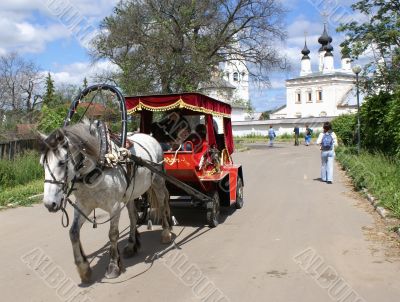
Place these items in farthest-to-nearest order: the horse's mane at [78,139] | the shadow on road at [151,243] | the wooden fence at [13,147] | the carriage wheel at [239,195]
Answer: the wooden fence at [13,147], the carriage wheel at [239,195], the shadow on road at [151,243], the horse's mane at [78,139]

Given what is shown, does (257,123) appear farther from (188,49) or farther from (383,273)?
(383,273)

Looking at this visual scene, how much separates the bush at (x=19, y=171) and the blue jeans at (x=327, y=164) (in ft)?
29.1

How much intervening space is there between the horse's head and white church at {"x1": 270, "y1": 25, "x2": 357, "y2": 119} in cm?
8051

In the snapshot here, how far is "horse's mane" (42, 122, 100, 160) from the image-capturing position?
5.32 meters

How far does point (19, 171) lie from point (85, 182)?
10233 millimetres

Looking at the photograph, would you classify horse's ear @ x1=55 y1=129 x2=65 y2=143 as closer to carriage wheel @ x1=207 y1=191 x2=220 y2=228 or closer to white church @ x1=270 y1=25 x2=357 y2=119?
carriage wheel @ x1=207 y1=191 x2=220 y2=228

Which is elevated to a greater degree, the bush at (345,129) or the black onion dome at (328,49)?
the black onion dome at (328,49)

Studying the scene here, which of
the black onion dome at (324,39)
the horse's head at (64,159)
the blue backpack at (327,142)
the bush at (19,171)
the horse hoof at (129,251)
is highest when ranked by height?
the black onion dome at (324,39)

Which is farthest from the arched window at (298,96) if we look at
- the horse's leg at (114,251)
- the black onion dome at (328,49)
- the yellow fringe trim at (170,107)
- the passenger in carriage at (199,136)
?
the horse's leg at (114,251)

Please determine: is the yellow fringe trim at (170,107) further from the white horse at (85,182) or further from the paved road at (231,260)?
the paved road at (231,260)

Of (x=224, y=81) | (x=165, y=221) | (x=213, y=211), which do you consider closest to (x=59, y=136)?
(x=165, y=221)

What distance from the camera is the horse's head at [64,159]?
5.18 metres

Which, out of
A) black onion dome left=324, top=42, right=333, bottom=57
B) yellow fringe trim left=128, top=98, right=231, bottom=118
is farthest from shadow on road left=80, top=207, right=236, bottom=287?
black onion dome left=324, top=42, right=333, bottom=57

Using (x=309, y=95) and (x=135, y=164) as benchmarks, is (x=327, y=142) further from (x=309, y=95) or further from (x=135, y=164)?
(x=309, y=95)
